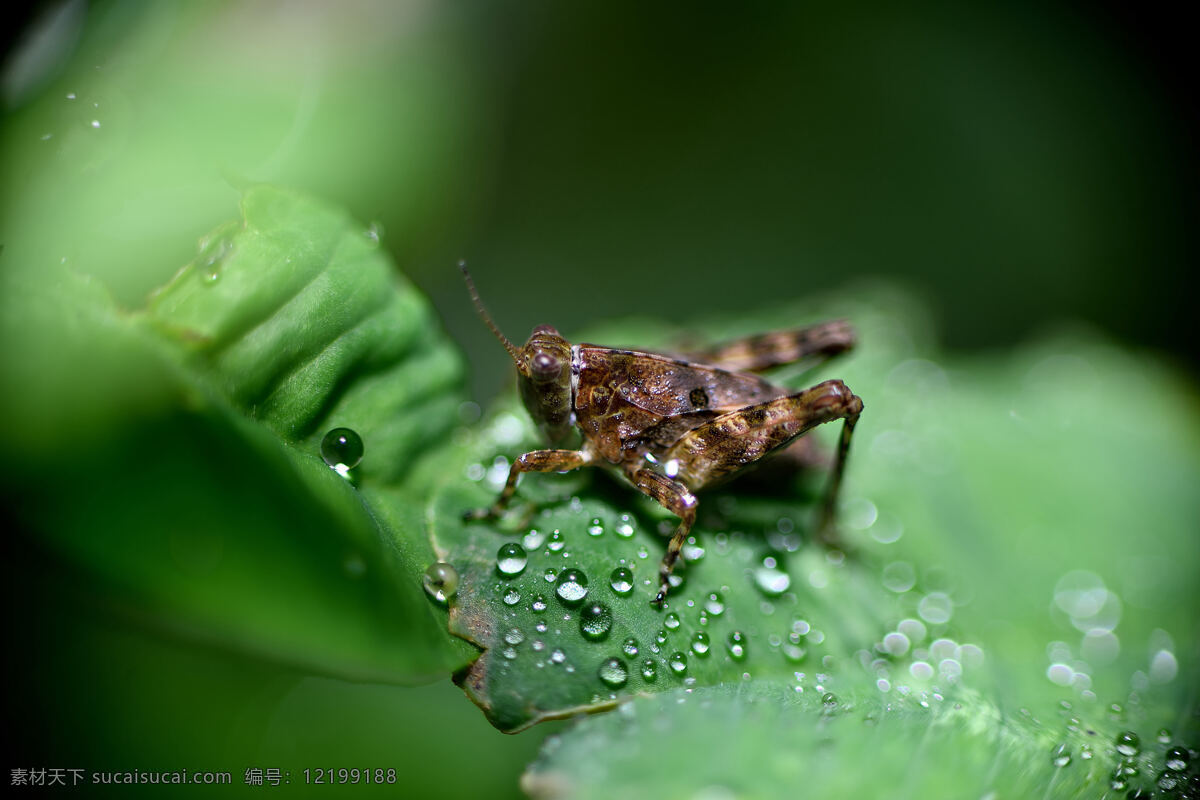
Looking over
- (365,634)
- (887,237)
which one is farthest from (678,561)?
(887,237)

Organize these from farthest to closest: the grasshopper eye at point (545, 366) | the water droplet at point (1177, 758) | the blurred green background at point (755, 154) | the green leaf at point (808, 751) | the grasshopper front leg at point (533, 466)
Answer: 1. the blurred green background at point (755, 154)
2. the grasshopper eye at point (545, 366)
3. the grasshopper front leg at point (533, 466)
4. the water droplet at point (1177, 758)
5. the green leaf at point (808, 751)

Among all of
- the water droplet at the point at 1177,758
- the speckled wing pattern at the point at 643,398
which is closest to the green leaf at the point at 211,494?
the speckled wing pattern at the point at 643,398

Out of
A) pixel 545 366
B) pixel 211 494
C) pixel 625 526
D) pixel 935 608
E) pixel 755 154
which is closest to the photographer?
pixel 211 494

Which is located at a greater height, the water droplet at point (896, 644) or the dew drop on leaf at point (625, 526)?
the dew drop on leaf at point (625, 526)

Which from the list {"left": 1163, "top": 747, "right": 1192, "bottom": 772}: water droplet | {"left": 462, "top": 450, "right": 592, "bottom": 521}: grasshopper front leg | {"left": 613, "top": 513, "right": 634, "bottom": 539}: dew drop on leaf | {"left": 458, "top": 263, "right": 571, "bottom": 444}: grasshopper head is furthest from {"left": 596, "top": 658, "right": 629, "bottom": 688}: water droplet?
{"left": 1163, "top": 747, "right": 1192, "bottom": 772}: water droplet

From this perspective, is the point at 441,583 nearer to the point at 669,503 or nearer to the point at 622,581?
the point at 622,581

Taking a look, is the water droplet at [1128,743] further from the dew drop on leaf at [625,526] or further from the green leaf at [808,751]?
the dew drop on leaf at [625,526]

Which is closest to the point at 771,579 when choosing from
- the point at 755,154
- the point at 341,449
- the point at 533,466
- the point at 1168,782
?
the point at 533,466
